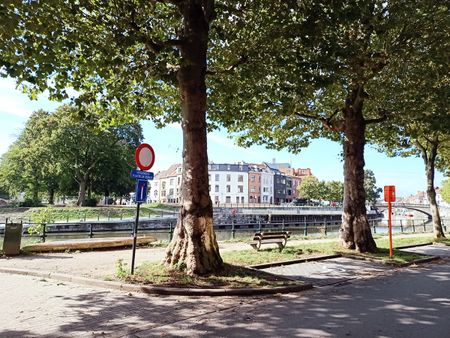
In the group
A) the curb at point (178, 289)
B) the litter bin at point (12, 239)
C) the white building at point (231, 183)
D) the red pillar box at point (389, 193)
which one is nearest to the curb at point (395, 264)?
the red pillar box at point (389, 193)

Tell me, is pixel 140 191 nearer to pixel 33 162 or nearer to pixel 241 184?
pixel 33 162

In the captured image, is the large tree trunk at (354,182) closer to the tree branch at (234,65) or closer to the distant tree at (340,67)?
the distant tree at (340,67)

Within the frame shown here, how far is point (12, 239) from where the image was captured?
1137 centimetres

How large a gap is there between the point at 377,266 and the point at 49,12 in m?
Result: 11.0

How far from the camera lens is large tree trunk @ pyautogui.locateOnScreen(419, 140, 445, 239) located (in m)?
22.4

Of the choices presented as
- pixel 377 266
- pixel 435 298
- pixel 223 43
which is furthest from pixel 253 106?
pixel 435 298

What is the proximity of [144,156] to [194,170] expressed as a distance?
3.90ft

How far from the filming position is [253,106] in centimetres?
1305

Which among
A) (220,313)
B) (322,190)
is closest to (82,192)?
(220,313)

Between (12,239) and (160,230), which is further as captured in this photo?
(160,230)

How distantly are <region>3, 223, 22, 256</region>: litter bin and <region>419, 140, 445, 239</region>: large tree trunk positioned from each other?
68.6 ft

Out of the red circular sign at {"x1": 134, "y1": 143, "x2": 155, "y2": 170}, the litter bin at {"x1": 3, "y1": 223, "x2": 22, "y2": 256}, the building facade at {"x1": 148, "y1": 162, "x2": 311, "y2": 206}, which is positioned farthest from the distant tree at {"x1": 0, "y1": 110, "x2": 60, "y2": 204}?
the building facade at {"x1": 148, "y1": 162, "x2": 311, "y2": 206}

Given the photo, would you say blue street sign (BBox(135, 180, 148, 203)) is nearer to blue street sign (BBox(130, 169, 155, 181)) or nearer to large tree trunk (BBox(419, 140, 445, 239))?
blue street sign (BBox(130, 169, 155, 181))

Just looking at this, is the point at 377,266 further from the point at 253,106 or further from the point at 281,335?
the point at 281,335
